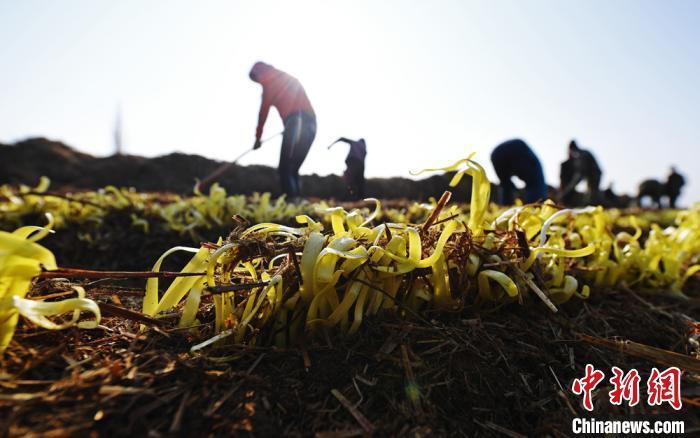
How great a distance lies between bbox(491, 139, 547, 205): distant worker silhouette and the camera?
4.98m

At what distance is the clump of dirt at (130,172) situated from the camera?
1040 cm

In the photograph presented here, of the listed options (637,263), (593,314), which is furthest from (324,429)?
(637,263)

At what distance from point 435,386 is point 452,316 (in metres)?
0.28

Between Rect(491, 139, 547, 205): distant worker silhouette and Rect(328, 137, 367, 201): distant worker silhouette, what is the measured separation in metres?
2.52

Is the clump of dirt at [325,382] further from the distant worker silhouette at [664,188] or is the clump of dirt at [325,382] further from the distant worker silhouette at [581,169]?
the distant worker silhouette at [664,188]

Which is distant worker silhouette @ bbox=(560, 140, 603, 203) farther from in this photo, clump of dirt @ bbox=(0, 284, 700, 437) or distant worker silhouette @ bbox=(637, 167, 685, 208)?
clump of dirt @ bbox=(0, 284, 700, 437)

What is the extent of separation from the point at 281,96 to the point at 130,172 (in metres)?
8.36

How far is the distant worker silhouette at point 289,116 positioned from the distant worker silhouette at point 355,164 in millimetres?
1773

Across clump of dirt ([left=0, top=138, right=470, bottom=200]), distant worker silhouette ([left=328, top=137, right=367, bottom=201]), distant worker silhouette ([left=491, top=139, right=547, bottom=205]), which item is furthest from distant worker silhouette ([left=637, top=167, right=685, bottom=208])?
distant worker silhouette ([left=328, top=137, right=367, bottom=201])

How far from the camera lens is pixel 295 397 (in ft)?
2.52

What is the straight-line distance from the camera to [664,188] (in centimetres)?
1761

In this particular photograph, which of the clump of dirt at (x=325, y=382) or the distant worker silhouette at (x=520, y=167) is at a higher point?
the distant worker silhouette at (x=520, y=167)

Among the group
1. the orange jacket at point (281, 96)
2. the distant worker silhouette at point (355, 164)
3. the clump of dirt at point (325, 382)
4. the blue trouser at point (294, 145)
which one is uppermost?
the orange jacket at point (281, 96)

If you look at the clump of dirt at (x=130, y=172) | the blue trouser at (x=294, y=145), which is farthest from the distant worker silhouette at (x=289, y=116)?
the clump of dirt at (x=130, y=172)
